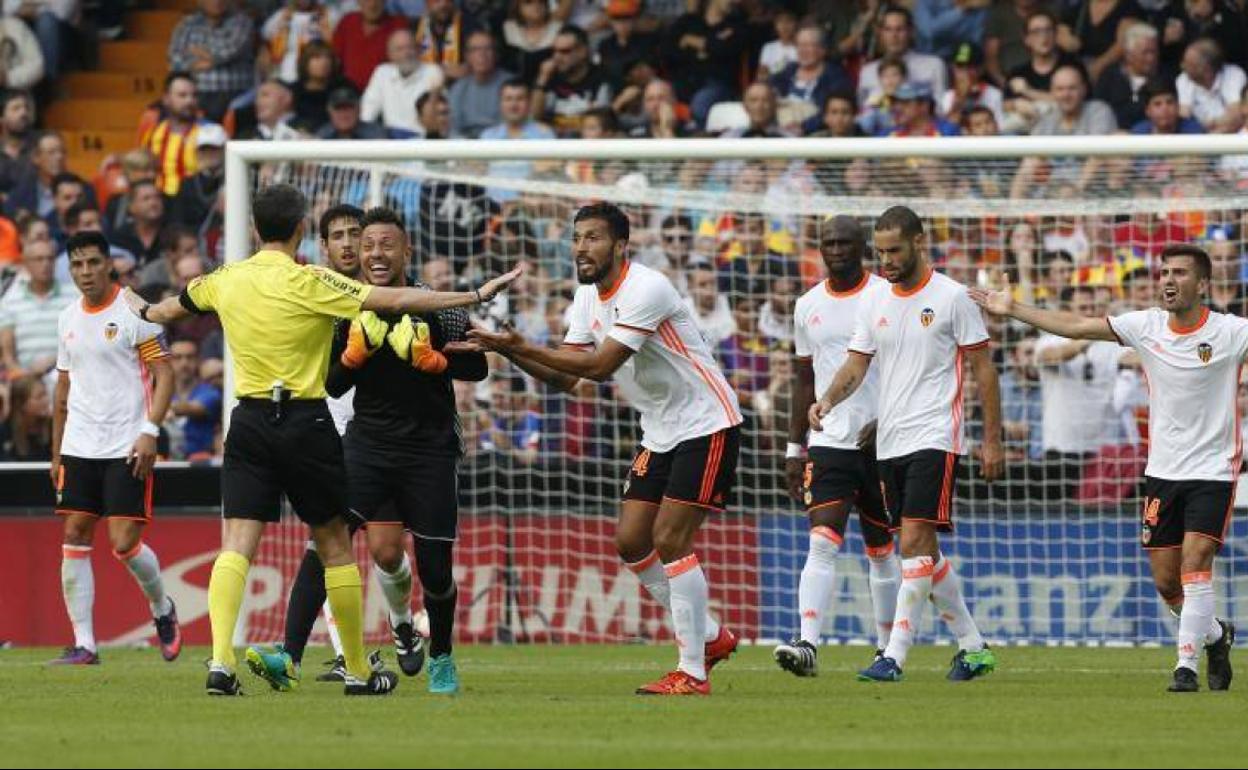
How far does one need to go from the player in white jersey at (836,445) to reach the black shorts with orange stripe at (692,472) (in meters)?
2.04

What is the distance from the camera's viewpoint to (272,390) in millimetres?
11148

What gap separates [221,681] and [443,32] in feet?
44.9

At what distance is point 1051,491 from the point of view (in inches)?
696

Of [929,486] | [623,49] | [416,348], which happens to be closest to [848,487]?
[929,486]

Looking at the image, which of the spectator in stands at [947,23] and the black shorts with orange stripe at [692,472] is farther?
the spectator in stands at [947,23]

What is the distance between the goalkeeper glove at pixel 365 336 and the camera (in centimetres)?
1134

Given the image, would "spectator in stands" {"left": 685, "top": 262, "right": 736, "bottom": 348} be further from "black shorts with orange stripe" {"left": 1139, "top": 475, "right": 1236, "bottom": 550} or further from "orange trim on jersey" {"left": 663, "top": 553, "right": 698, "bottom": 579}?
"orange trim on jersey" {"left": 663, "top": 553, "right": 698, "bottom": 579}

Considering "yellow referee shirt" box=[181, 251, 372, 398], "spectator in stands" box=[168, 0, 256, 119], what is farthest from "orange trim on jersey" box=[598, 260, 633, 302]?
"spectator in stands" box=[168, 0, 256, 119]

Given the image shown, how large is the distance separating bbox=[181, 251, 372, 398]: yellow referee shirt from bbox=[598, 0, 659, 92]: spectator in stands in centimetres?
1188

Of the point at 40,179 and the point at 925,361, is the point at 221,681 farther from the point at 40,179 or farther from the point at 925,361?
the point at 40,179

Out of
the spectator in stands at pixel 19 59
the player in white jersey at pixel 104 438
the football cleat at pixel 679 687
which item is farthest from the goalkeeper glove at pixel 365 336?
the spectator in stands at pixel 19 59

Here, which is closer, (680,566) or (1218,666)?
(680,566)

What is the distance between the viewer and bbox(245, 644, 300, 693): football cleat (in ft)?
37.6

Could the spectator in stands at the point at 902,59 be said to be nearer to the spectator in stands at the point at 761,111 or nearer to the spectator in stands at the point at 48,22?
the spectator in stands at the point at 761,111
